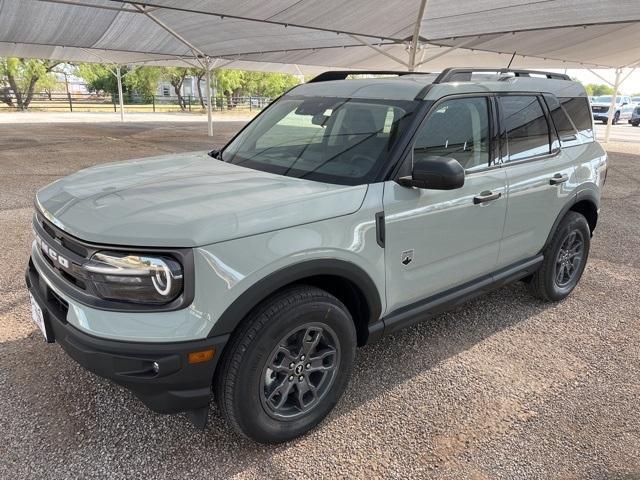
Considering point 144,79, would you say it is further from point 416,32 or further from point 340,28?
point 416,32

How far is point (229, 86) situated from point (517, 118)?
43.9 meters

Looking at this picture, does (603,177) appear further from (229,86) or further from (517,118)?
(229,86)

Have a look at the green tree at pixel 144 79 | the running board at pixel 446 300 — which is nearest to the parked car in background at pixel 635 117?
the running board at pixel 446 300

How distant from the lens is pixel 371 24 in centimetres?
1003

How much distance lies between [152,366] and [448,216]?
5.93ft

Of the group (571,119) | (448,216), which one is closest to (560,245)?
(571,119)

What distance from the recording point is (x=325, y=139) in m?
3.03

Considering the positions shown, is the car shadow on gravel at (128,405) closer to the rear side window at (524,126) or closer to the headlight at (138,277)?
the headlight at (138,277)

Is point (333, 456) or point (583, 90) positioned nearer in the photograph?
point (333, 456)

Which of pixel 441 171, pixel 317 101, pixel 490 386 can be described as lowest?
pixel 490 386

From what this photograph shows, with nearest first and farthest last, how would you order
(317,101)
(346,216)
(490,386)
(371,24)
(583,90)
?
(346,216), (490,386), (317,101), (583,90), (371,24)

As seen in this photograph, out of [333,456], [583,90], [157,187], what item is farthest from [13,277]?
[583,90]

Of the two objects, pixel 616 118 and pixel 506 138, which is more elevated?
pixel 506 138

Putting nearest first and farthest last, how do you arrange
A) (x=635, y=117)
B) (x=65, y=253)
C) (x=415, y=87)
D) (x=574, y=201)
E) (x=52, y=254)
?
(x=65, y=253) → (x=52, y=254) → (x=415, y=87) → (x=574, y=201) → (x=635, y=117)
